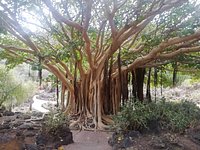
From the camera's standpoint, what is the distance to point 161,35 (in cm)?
767

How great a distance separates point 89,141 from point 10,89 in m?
6.72

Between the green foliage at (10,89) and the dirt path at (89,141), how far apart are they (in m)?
5.57

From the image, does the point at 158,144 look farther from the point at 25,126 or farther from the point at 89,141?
the point at 25,126

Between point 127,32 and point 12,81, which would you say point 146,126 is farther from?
point 12,81

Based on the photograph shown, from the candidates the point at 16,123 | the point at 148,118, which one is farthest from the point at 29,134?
the point at 148,118

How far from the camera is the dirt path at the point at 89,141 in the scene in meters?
6.31

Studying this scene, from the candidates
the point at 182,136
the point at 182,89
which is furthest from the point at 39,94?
the point at 182,136

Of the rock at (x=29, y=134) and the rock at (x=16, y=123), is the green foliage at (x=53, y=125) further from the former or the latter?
the rock at (x=16, y=123)

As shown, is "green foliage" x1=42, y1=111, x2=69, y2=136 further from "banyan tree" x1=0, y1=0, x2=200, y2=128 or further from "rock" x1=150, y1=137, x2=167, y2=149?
"rock" x1=150, y1=137, x2=167, y2=149

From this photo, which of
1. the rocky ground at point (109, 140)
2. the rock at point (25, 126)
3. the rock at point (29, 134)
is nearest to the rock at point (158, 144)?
the rocky ground at point (109, 140)

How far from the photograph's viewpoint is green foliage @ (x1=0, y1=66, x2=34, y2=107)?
12678 mm

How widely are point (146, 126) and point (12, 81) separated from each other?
28.7 ft

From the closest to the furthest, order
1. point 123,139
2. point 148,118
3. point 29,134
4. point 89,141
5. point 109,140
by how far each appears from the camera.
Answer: point 123,139
point 148,118
point 109,140
point 29,134
point 89,141

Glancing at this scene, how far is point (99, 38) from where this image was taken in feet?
27.3
